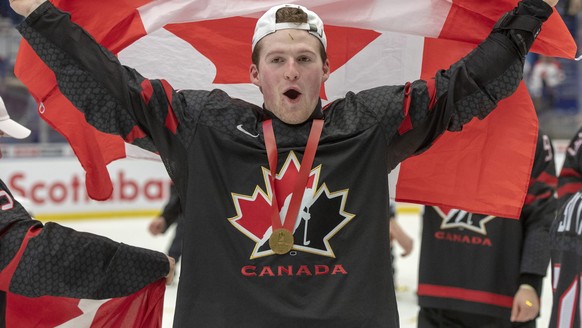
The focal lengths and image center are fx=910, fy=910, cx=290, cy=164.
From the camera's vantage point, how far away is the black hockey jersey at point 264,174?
6.21ft

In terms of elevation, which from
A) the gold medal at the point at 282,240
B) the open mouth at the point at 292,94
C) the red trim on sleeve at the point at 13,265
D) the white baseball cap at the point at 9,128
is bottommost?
the red trim on sleeve at the point at 13,265

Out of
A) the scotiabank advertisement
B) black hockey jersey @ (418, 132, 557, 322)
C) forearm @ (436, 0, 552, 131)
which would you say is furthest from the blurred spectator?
forearm @ (436, 0, 552, 131)

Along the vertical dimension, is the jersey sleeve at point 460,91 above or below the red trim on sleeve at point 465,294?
above

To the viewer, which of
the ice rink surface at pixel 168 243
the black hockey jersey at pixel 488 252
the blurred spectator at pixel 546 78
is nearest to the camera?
the black hockey jersey at pixel 488 252

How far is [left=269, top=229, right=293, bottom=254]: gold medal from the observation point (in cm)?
188

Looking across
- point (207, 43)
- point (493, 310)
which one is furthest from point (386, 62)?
point (493, 310)

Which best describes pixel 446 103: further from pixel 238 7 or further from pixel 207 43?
pixel 207 43

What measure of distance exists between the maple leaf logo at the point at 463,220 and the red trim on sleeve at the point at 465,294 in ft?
0.72

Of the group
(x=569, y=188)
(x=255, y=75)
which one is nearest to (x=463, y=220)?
(x=569, y=188)

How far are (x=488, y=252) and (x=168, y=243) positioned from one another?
192 inches

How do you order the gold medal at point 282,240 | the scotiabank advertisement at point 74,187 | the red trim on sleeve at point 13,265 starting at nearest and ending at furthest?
1. the gold medal at point 282,240
2. the red trim on sleeve at point 13,265
3. the scotiabank advertisement at point 74,187

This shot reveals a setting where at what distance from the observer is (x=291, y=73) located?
1.95 metres

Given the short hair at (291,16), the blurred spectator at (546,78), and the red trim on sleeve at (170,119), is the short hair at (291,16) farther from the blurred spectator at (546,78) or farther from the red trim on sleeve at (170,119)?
the blurred spectator at (546,78)

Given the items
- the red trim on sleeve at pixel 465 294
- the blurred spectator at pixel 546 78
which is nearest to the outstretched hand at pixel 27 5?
the red trim on sleeve at pixel 465 294
